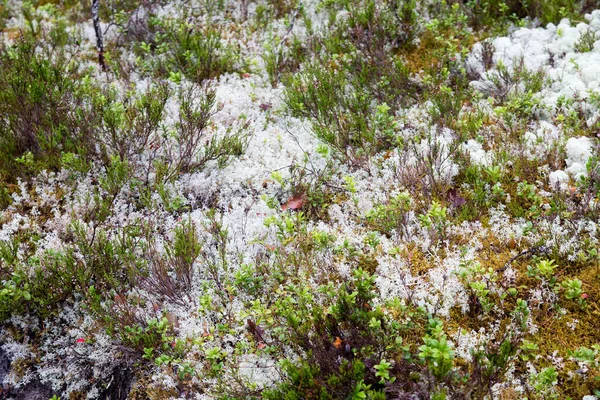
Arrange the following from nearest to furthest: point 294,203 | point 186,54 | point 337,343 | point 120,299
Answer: point 337,343
point 120,299
point 294,203
point 186,54

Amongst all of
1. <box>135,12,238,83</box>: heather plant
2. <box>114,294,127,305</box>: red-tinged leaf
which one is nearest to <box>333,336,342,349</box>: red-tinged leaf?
<box>114,294,127,305</box>: red-tinged leaf

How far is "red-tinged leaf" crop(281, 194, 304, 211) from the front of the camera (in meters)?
4.10

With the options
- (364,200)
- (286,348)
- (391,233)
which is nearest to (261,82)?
(364,200)

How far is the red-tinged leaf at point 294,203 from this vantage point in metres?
4.10

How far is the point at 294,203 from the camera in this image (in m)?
4.13

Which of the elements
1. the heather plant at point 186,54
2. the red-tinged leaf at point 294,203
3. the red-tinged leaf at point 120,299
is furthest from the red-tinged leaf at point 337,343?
the heather plant at point 186,54

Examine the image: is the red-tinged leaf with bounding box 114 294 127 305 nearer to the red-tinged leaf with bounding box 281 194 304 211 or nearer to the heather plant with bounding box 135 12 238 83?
the red-tinged leaf with bounding box 281 194 304 211

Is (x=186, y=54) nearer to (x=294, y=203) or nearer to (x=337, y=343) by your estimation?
(x=294, y=203)

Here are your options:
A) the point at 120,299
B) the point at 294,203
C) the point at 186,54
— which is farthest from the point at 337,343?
the point at 186,54

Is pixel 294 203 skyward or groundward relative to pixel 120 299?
skyward

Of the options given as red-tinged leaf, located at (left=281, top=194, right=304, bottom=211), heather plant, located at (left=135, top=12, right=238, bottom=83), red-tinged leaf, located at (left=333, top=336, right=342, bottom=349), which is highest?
heather plant, located at (left=135, top=12, right=238, bottom=83)

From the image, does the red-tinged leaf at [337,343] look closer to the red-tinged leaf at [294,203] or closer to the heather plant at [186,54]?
the red-tinged leaf at [294,203]

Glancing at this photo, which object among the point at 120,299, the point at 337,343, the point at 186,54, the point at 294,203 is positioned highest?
the point at 186,54

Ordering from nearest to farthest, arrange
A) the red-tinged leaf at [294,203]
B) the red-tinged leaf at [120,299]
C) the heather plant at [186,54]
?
the red-tinged leaf at [120,299], the red-tinged leaf at [294,203], the heather plant at [186,54]
